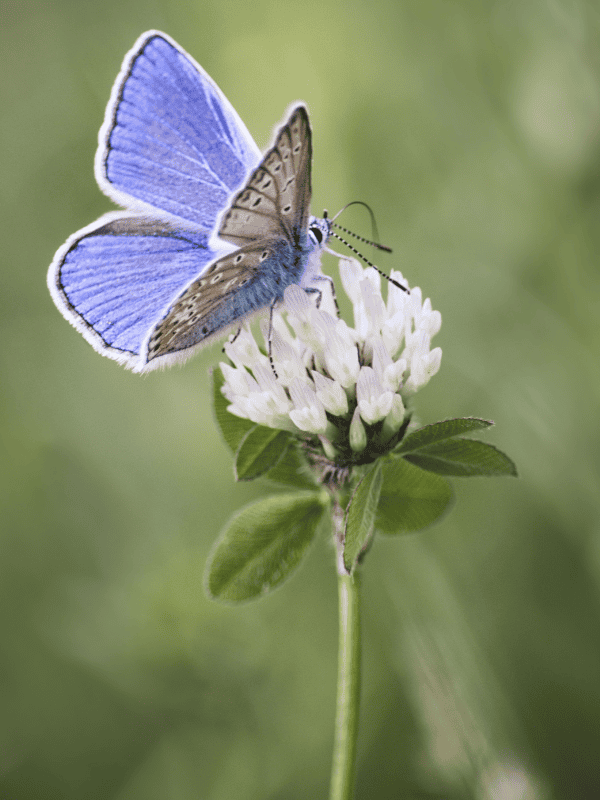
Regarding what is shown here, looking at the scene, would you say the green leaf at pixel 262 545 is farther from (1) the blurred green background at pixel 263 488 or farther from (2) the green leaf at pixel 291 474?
(1) the blurred green background at pixel 263 488

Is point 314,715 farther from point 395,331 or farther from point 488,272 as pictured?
point 488,272

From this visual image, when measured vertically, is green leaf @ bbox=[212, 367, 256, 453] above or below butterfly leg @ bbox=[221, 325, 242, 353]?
below

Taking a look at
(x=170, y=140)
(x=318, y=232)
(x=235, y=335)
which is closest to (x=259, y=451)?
(x=235, y=335)

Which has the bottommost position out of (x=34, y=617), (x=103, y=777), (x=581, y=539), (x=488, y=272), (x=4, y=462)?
(x=103, y=777)

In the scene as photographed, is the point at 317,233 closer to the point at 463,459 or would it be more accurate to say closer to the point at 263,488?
the point at 463,459

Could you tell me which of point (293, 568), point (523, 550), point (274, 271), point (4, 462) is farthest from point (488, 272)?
point (4, 462)

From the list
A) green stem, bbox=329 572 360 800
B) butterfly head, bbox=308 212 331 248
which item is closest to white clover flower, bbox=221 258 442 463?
butterfly head, bbox=308 212 331 248

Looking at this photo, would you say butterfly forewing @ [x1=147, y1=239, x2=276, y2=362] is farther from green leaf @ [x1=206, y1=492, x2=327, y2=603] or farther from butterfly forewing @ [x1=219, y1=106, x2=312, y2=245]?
green leaf @ [x1=206, y1=492, x2=327, y2=603]
